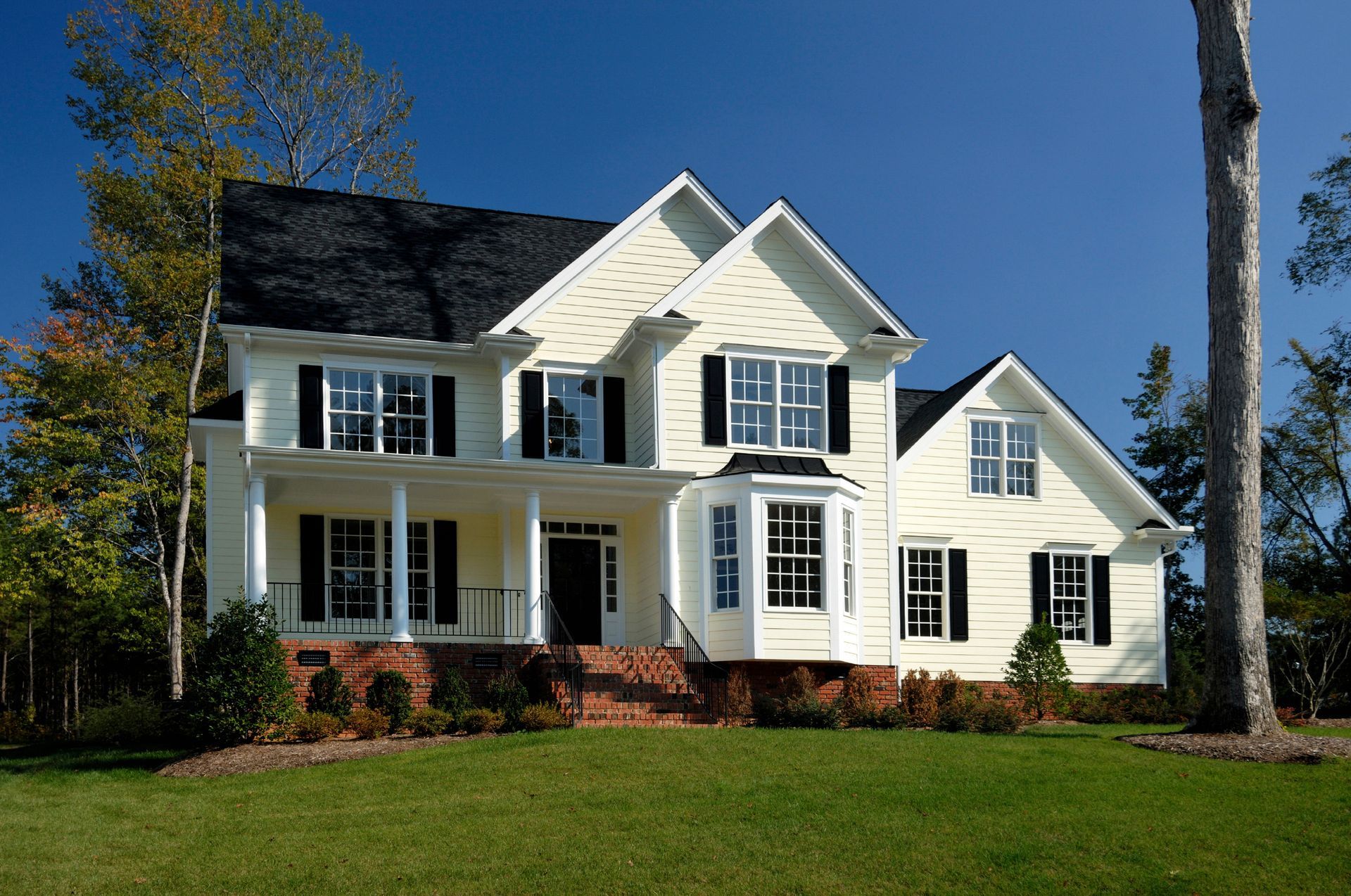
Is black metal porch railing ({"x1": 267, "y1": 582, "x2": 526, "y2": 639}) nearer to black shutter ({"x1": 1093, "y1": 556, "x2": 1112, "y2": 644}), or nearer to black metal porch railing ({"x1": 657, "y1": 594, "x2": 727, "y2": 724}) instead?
black metal porch railing ({"x1": 657, "y1": 594, "x2": 727, "y2": 724})

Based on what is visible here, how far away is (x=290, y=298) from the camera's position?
22484mm

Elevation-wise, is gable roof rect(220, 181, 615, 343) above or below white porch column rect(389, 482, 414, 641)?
above

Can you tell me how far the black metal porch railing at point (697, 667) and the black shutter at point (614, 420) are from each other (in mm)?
2683

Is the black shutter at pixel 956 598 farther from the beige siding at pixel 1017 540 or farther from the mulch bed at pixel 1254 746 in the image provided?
the mulch bed at pixel 1254 746

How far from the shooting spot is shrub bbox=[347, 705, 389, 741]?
1761cm

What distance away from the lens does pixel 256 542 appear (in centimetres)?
1958

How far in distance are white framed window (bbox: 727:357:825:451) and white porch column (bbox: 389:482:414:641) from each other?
5779 mm

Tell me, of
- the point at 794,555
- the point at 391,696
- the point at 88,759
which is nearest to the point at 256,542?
the point at 391,696

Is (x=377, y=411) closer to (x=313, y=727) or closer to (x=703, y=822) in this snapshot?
(x=313, y=727)

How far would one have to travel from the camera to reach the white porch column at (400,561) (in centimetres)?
1978

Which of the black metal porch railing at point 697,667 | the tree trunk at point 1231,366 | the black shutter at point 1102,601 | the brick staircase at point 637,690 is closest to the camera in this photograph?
the tree trunk at point 1231,366

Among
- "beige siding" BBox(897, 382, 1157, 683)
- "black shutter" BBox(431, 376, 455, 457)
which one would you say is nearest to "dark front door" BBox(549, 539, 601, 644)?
"black shutter" BBox(431, 376, 455, 457)

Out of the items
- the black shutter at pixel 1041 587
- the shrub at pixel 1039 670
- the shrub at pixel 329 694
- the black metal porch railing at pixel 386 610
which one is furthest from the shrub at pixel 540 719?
the black shutter at pixel 1041 587

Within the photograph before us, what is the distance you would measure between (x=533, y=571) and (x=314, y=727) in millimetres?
4543
